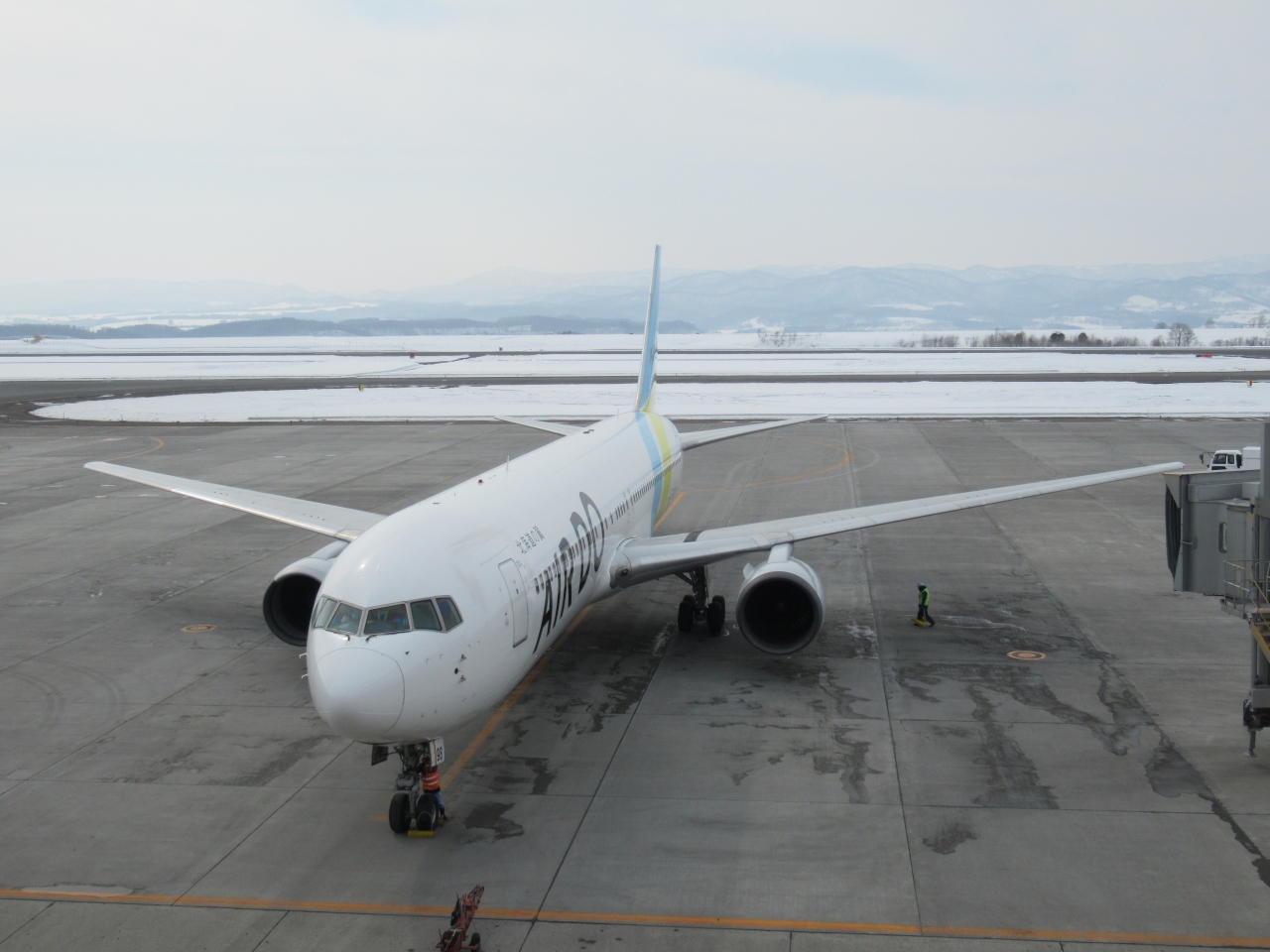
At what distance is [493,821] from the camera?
12.0m

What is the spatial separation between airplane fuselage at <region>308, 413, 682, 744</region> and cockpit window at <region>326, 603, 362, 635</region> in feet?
0.26

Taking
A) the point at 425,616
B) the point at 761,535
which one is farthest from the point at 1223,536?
the point at 425,616

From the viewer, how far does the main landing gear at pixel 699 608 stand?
63.0 feet

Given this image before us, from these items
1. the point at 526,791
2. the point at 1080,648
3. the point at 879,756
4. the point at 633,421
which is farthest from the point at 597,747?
the point at 633,421

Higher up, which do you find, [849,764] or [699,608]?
[699,608]

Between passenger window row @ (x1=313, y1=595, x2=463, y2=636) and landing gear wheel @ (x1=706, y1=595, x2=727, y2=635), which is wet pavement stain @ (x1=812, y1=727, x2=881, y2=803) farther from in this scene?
passenger window row @ (x1=313, y1=595, x2=463, y2=636)

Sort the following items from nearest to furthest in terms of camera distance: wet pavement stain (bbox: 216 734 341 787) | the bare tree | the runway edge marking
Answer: the runway edge marking → wet pavement stain (bbox: 216 734 341 787) → the bare tree

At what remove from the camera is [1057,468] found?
37188 millimetres

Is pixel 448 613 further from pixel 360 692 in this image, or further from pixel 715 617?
pixel 715 617

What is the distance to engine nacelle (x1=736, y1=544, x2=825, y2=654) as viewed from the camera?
16406 millimetres

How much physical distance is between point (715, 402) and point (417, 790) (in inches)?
2188

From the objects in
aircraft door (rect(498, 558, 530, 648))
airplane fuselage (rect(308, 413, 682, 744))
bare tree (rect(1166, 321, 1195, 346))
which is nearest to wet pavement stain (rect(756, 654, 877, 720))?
airplane fuselage (rect(308, 413, 682, 744))

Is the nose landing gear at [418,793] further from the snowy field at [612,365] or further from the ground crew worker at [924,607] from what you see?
the snowy field at [612,365]

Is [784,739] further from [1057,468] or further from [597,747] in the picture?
[1057,468]
